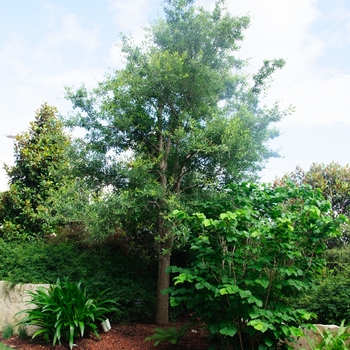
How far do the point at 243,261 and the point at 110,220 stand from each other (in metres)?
2.48

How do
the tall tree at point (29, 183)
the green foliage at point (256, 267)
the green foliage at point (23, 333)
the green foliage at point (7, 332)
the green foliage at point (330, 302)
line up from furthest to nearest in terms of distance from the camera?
1. the tall tree at point (29, 183)
2. the green foliage at point (7, 332)
3. the green foliage at point (23, 333)
4. the green foliage at point (330, 302)
5. the green foliage at point (256, 267)

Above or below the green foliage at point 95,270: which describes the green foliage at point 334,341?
below

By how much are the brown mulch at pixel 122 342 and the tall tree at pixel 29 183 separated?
408 centimetres

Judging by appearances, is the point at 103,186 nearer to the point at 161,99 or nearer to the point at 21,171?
the point at 161,99

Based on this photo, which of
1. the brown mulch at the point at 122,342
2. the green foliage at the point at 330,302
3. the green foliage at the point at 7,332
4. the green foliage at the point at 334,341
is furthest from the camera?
the green foliage at the point at 7,332

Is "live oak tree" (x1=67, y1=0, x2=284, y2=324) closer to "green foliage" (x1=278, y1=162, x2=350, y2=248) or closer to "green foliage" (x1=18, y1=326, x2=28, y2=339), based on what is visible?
"green foliage" (x1=18, y1=326, x2=28, y2=339)

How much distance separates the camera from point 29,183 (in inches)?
397

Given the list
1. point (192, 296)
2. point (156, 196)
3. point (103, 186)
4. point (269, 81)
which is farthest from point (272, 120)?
point (192, 296)

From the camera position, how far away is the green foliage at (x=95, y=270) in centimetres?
636

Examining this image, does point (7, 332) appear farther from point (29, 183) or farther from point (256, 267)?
point (29, 183)

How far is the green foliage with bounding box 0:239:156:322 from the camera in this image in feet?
20.9

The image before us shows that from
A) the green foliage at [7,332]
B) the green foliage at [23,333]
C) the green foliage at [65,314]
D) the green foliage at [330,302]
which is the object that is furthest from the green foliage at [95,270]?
the green foliage at [330,302]

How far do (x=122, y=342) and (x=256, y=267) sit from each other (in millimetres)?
2578

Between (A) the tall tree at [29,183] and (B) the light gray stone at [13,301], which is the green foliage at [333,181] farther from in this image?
(B) the light gray stone at [13,301]
